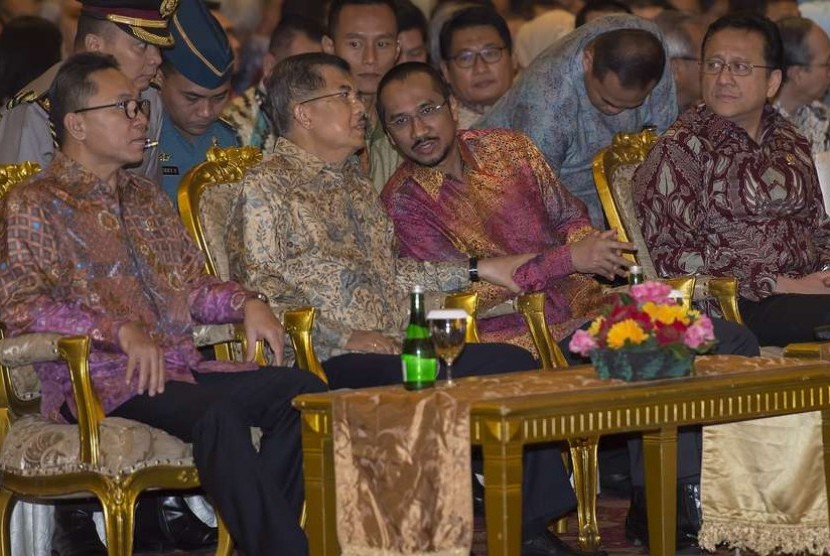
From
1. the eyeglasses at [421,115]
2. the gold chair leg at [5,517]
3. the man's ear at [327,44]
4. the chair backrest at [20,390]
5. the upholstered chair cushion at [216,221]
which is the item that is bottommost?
the gold chair leg at [5,517]

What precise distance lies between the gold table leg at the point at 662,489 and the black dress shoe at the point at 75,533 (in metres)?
1.68

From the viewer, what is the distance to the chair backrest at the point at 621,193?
578 cm

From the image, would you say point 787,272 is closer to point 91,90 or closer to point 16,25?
point 91,90

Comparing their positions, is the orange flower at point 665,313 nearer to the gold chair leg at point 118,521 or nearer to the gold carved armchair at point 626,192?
the gold carved armchair at point 626,192

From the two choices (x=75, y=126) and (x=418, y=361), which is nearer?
(x=418, y=361)

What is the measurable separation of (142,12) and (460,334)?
2.00m

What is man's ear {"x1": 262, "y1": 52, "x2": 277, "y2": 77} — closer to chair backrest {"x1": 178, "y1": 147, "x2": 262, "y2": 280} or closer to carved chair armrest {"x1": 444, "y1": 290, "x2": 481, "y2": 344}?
chair backrest {"x1": 178, "y1": 147, "x2": 262, "y2": 280}

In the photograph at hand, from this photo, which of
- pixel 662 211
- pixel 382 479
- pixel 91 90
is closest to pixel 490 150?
pixel 662 211

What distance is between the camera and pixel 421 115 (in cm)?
552

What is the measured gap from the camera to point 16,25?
7.10m

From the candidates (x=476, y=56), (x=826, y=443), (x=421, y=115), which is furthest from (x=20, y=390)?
(x=476, y=56)

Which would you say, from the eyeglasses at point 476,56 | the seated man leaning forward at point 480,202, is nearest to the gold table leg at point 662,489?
the seated man leaning forward at point 480,202

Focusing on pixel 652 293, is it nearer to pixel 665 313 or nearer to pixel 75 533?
pixel 665 313

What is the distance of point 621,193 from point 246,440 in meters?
1.89
